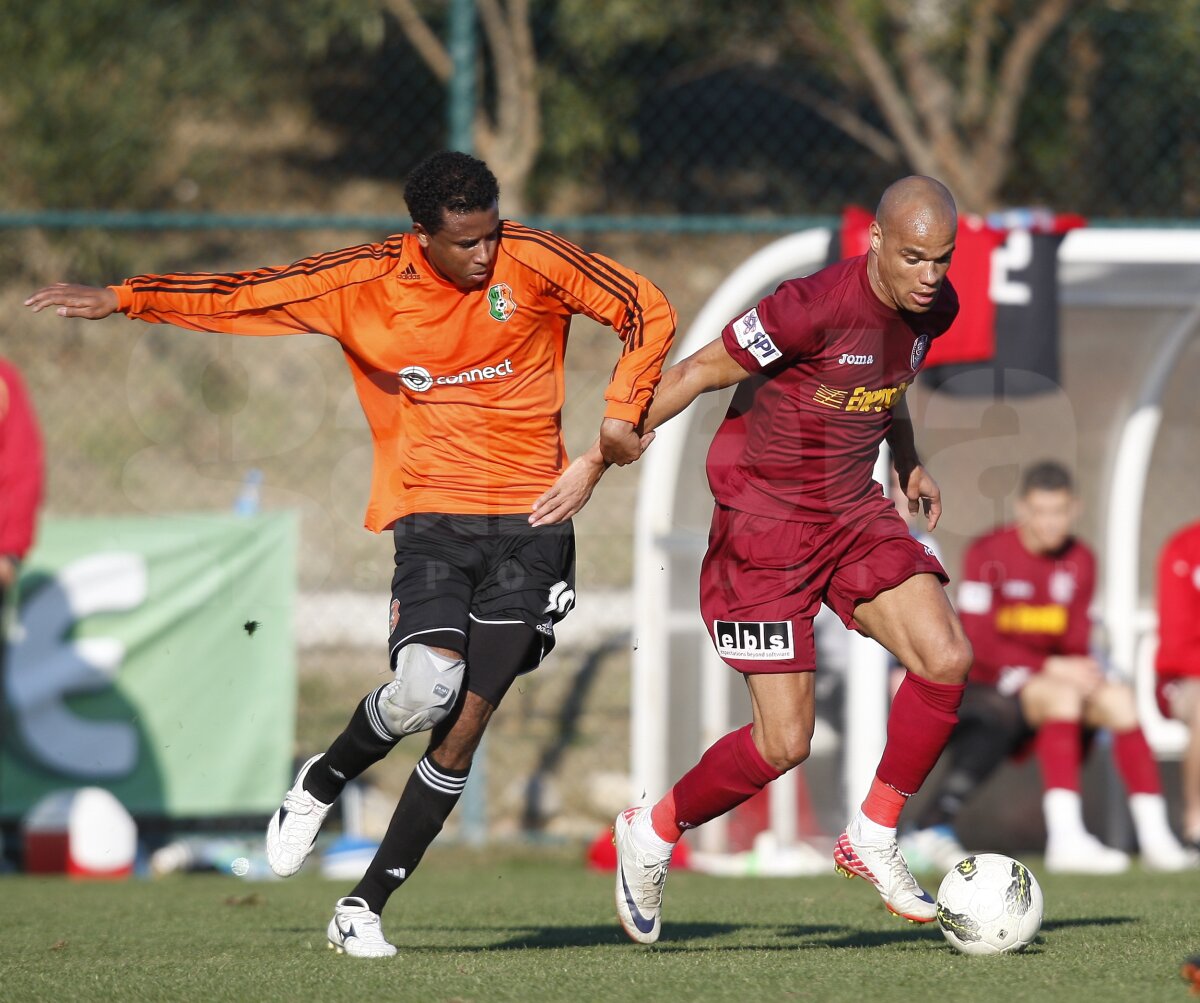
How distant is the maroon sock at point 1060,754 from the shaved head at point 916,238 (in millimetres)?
3831

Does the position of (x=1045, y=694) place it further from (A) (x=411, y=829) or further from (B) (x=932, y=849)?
(A) (x=411, y=829)

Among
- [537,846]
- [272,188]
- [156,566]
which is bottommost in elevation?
[537,846]

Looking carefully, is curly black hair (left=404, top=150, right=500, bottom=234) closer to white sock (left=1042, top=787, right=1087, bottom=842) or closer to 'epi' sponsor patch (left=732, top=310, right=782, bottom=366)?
'epi' sponsor patch (left=732, top=310, right=782, bottom=366)

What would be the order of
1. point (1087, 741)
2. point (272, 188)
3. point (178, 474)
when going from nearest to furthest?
point (1087, 741) → point (178, 474) → point (272, 188)

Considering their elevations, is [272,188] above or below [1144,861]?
above

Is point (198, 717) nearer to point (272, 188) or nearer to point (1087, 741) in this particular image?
point (1087, 741)

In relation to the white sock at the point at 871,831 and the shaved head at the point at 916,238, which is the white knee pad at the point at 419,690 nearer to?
the white sock at the point at 871,831

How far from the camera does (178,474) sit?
41.1 feet

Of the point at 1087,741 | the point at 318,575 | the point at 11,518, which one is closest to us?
the point at 11,518

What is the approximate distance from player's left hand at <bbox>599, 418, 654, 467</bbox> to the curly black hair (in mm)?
728

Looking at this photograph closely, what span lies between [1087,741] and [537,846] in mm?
2815

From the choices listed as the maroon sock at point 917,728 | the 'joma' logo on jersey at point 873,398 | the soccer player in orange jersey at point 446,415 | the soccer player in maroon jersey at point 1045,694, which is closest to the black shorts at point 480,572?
the soccer player in orange jersey at point 446,415

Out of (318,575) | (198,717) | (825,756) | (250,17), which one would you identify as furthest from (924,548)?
(250,17)

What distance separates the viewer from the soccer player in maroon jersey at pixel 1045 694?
759 centimetres
